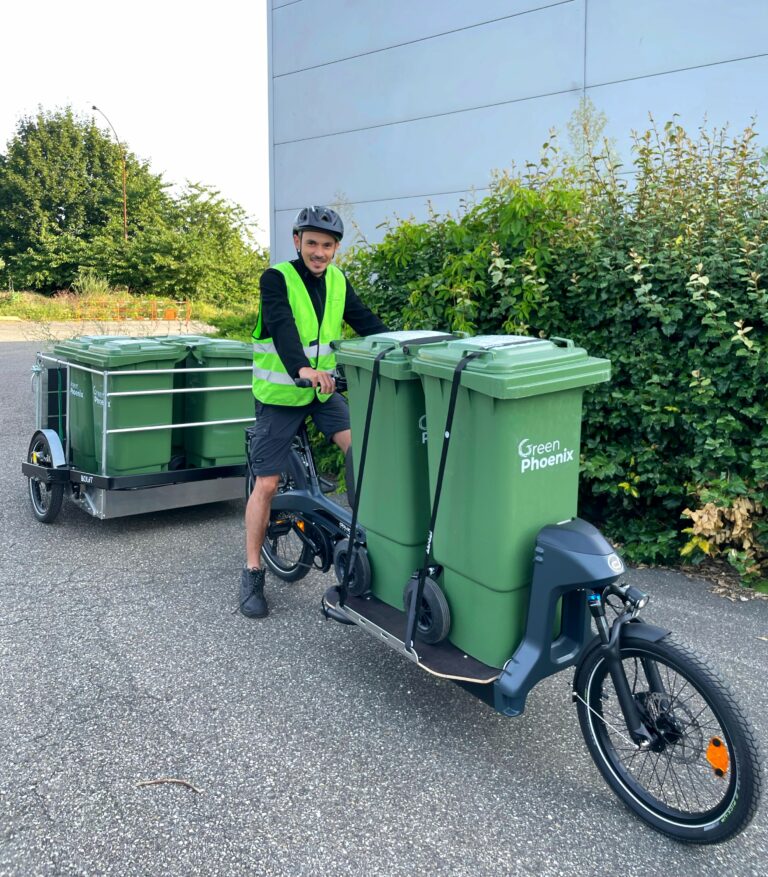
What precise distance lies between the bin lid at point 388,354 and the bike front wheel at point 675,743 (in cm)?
121

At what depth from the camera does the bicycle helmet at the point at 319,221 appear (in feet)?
11.9

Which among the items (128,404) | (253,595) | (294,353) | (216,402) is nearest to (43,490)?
(128,404)

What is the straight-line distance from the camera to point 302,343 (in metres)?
3.82

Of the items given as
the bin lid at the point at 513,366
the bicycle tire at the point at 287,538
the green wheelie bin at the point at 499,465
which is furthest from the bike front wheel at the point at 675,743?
the bicycle tire at the point at 287,538

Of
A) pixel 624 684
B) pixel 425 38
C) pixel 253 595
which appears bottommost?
pixel 253 595

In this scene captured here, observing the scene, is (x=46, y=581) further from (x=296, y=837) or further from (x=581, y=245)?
(x=581, y=245)

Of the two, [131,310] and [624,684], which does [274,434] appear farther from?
[131,310]

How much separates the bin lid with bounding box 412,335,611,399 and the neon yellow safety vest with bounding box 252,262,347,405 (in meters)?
1.03

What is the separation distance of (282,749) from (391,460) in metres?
1.14

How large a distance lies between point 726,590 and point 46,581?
3.72 m

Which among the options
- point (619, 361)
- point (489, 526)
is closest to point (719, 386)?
point (619, 361)

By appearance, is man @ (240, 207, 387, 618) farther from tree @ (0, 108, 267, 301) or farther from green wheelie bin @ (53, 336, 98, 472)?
tree @ (0, 108, 267, 301)

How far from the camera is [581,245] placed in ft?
15.5

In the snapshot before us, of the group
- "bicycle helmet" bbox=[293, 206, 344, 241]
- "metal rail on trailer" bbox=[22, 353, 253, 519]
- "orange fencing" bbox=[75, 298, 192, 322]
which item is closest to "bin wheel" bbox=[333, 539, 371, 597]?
"bicycle helmet" bbox=[293, 206, 344, 241]
